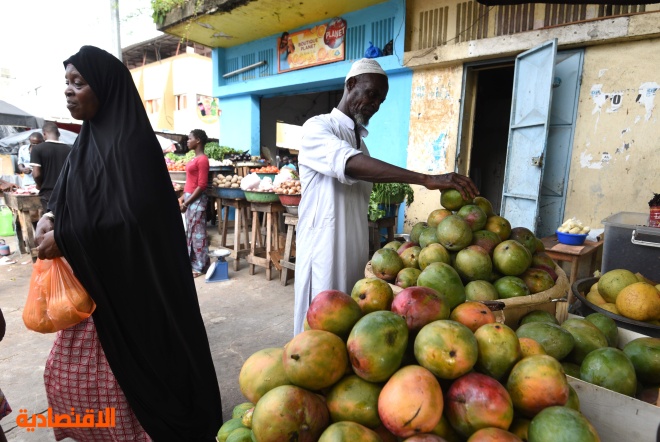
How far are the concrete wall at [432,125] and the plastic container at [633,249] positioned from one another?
322cm

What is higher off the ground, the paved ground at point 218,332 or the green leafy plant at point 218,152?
the green leafy plant at point 218,152

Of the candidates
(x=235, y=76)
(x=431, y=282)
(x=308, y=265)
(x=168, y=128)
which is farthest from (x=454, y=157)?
(x=168, y=128)

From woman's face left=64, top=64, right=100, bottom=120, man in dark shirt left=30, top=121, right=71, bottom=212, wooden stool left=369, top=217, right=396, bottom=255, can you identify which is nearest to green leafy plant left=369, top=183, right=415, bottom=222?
wooden stool left=369, top=217, right=396, bottom=255

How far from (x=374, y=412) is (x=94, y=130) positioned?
71.8 inches

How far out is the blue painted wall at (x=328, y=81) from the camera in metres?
6.31

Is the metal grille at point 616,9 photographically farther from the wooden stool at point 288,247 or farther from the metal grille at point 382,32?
the wooden stool at point 288,247

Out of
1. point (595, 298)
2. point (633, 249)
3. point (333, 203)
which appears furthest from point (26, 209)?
point (633, 249)

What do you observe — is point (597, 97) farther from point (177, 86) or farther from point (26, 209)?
point (177, 86)

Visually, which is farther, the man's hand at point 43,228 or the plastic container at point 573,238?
the plastic container at point 573,238

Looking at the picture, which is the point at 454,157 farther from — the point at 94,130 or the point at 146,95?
the point at 146,95

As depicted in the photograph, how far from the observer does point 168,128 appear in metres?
18.2

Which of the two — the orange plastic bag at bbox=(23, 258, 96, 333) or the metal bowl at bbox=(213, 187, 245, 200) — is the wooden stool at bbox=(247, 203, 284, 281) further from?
the orange plastic bag at bbox=(23, 258, 96, 333)

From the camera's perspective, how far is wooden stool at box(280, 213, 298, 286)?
4.94 m

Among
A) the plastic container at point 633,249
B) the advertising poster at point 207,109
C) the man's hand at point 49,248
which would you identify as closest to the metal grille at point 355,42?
the plastic container at point 633,249
